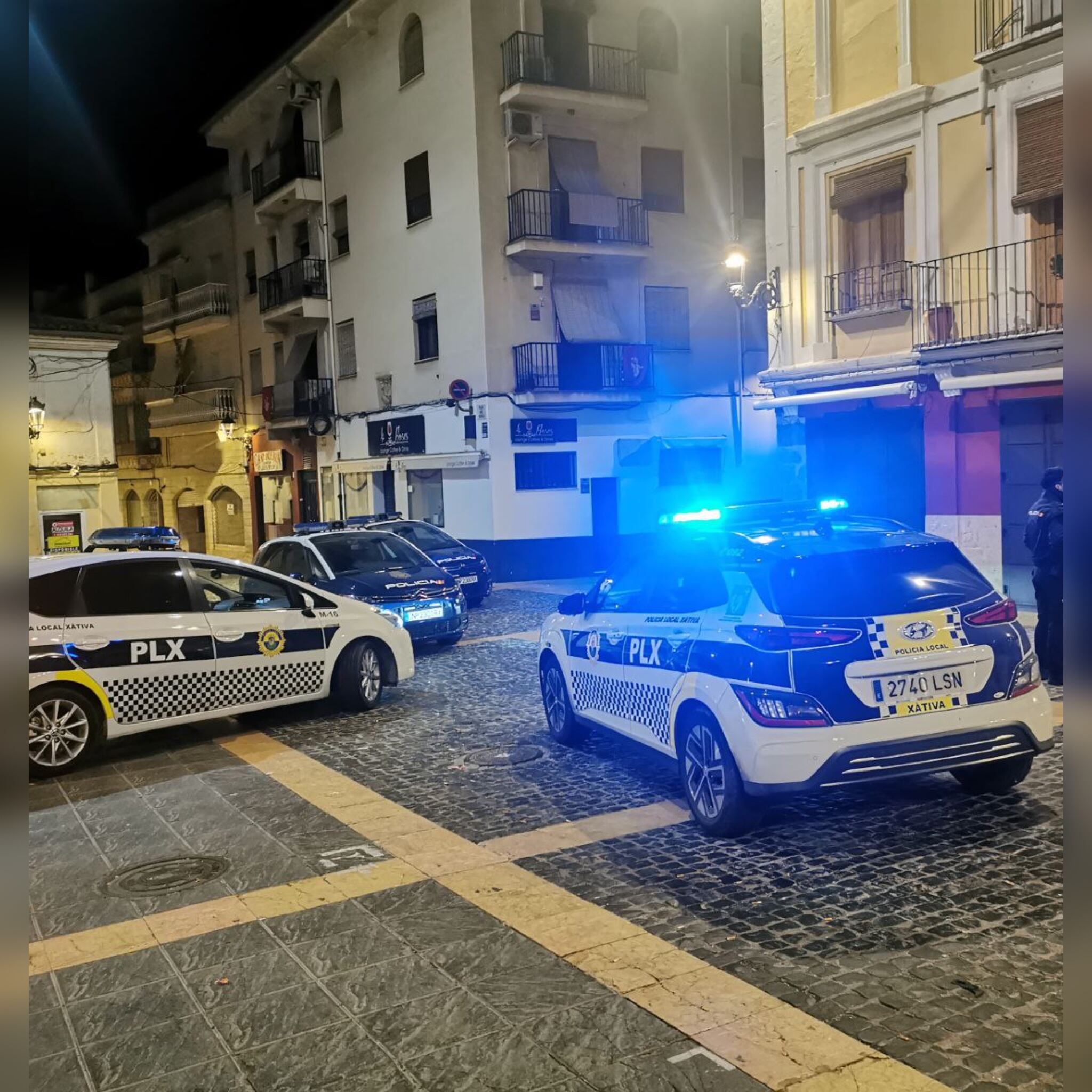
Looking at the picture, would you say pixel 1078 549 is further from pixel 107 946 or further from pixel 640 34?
pixel 640 34

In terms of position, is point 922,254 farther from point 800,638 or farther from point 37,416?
point 37,416

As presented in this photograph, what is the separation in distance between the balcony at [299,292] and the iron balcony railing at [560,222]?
9261mm

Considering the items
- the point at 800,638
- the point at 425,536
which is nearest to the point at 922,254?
the point at 425,536

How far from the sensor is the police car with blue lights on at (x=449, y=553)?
18.0 m

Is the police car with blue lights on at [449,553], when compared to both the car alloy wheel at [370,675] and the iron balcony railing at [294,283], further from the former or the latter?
the iron balcony railing at [294,283]

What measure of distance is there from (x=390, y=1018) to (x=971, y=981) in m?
2.30

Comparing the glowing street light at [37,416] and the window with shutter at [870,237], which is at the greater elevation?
the window with shutter at [870,237]

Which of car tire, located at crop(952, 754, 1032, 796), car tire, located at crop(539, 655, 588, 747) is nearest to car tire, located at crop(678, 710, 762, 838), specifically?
car tire, located at crop(952, 754, 1032, 796)

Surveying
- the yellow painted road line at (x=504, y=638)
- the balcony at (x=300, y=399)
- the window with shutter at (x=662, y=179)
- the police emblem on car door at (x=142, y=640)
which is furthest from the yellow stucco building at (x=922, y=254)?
the balcony at (x=300, y=399)

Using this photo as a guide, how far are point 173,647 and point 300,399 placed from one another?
2477 cm

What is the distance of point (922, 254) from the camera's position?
1622cm

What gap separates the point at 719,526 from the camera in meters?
6.86

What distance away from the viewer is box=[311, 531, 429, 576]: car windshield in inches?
551

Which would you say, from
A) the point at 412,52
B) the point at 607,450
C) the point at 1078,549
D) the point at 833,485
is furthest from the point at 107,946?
the point at 412,52
